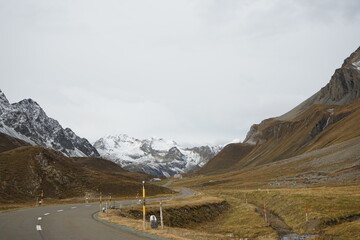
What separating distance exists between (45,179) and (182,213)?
59.7 metres

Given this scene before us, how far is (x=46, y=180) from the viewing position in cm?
8975

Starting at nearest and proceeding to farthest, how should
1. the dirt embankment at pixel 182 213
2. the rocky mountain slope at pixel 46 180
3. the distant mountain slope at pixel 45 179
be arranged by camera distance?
the dirt embankment at pixel 182 213 < the rocky mountain slope at pixel 46 180 < the distant mountain slope at pixel 45 179

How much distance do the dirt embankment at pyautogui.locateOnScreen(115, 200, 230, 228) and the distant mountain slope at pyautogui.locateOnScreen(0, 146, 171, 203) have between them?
43294 millimetres

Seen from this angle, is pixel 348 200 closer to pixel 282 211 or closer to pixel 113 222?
pixel 282 211

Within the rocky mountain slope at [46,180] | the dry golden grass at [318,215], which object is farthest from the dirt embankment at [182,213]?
the rocky mountain slope at [46,180]

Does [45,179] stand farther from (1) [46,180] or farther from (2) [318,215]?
(2) [318,215]

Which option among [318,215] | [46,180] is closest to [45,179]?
[46,180]

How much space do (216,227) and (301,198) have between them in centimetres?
Answer: 1626

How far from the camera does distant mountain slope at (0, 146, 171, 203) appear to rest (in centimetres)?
8031

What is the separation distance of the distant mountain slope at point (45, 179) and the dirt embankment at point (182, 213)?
142ft

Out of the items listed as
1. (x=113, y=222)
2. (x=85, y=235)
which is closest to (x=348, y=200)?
(x=113, y=222)

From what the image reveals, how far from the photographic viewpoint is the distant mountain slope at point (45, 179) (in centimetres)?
8031

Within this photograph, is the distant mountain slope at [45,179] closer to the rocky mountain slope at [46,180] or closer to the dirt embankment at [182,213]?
the rocky mountain slope at [46,180]

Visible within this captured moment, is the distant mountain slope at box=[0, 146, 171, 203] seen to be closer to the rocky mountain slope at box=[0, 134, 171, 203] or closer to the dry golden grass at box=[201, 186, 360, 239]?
the rocky mountain slope at box=[0, 134, 171, 203]
